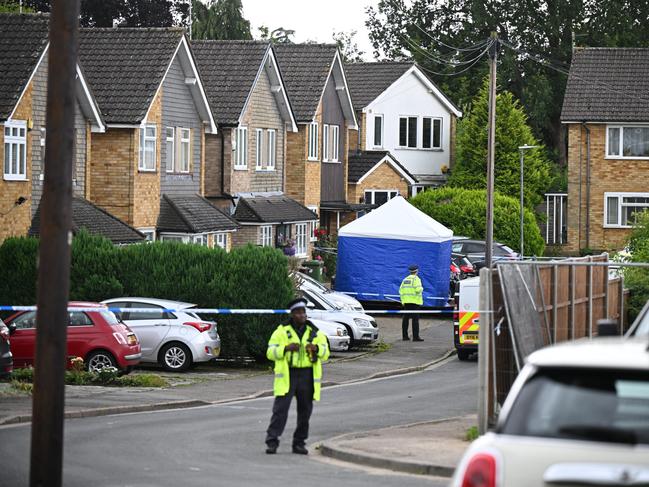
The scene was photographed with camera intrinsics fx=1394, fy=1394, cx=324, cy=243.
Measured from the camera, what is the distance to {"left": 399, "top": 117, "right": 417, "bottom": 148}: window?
2544 inches

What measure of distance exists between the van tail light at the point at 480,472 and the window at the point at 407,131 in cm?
5783

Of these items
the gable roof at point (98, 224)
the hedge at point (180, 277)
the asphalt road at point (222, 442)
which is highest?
the gable roof at point (98, 224)

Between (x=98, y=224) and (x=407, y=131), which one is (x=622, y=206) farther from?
(x=98, y=224)

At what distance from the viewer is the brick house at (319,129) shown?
49.7 meters

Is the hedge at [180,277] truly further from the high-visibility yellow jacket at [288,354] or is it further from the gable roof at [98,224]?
the high-visibility yellow jacket at [288,354]

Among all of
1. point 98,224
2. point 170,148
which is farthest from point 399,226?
point 98,224

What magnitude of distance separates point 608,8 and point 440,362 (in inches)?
1944

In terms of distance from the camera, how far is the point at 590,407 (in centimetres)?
693

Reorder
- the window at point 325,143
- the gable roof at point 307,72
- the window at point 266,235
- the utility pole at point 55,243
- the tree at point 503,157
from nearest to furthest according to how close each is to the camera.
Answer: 1. the utility pole at point 55,243
2. the window at point 266,235
3. the gable roof at point 307,72
4. the window at point 325,143
5. the tree at point 503,157

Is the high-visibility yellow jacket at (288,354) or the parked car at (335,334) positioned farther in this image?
the parked car at (335,334)

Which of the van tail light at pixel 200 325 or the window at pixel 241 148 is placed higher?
the window at pixel 241 148

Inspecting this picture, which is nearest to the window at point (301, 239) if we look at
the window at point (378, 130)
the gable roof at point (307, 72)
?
the gable roof at point (307, 72)

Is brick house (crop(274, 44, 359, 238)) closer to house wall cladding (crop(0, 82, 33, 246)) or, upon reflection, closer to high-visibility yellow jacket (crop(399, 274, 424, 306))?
high-visibility yellow jacket (crop(399, 274, 424, 306))

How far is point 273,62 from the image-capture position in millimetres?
46031
